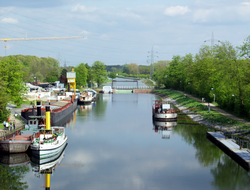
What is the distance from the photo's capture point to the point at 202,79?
259 feet

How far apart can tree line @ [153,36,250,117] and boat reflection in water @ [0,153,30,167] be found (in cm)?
3281

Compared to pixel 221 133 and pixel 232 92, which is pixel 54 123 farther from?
pixel 232 92

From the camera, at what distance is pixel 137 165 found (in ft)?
105

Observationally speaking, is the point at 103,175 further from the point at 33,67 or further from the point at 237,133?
the point at 33,67

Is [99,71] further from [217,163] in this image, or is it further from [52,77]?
[217,163]

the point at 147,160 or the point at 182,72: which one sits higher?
the point at 182,72

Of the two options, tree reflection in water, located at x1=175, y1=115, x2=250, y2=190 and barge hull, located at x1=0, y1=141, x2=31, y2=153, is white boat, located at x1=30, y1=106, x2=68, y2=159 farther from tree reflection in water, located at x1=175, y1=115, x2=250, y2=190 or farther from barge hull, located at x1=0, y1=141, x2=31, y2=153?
tree reflection in water, located at x1=175, y1=115, x2=250, y2=190

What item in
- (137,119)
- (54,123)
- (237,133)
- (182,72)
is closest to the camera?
(237,133)

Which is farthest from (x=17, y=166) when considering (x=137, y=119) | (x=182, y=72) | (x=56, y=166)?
(x=182, y=72)

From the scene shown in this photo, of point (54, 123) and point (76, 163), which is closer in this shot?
point (76, 163)

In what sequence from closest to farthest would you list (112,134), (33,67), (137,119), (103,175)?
1. (103,175)
2. (112,134)
3. (137,119)
4. (33,67)

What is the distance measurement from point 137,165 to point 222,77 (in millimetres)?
42298

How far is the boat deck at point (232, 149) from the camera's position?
3102 cm

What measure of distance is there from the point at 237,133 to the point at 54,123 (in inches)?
1188
